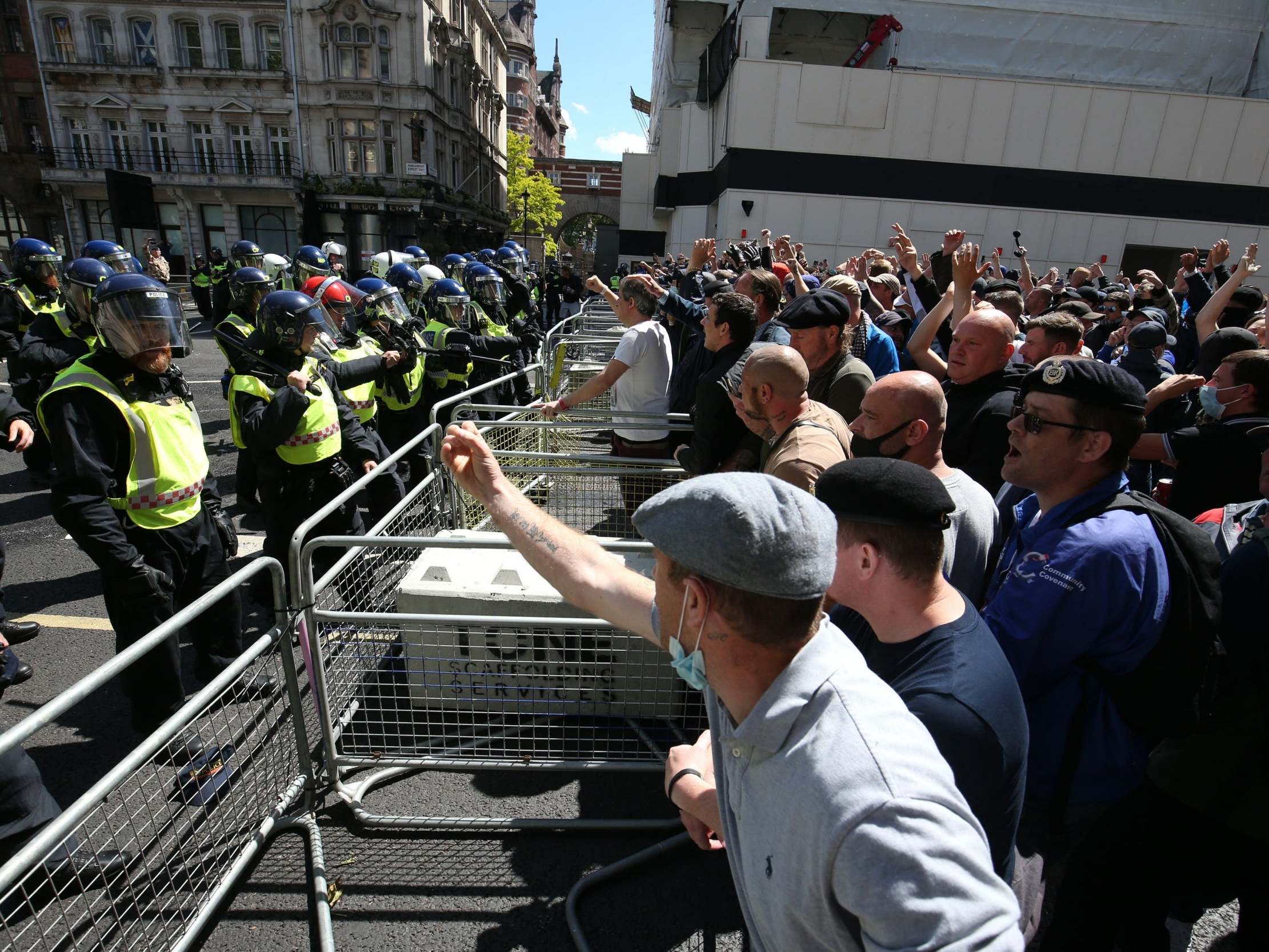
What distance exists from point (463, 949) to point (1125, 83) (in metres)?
36.2

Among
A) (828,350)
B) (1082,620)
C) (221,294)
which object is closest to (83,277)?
(828,350)

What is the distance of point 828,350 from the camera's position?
4.03 meters

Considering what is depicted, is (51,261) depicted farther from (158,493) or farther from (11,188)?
(11,188)

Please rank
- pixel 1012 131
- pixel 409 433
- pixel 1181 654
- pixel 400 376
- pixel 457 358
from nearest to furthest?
pixel 1181 654
pixel 400 376
pixel 409 433
pixel 457 358
pixel 1012 131

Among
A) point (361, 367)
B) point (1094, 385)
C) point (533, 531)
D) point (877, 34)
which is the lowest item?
point (361, 367)

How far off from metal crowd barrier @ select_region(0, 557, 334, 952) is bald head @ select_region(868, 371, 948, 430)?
2.35 metres

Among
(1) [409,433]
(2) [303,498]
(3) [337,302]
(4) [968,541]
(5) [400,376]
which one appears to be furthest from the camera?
(1) [409,433]

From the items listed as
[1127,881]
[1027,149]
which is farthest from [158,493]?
[1027,149]

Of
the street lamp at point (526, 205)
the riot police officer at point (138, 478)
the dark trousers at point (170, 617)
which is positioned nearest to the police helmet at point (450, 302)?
the riot police officer at point (138, 478)

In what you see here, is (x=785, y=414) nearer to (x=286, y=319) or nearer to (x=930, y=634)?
(x=930, y=634)

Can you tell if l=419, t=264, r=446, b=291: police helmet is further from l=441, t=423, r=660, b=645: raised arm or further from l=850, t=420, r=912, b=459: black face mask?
l=441, t=423, r=660, b=645: raised arm

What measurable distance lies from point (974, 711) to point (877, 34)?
Answer: 3190cm

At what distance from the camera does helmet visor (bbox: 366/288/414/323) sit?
649 cm

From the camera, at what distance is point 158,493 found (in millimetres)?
3184
